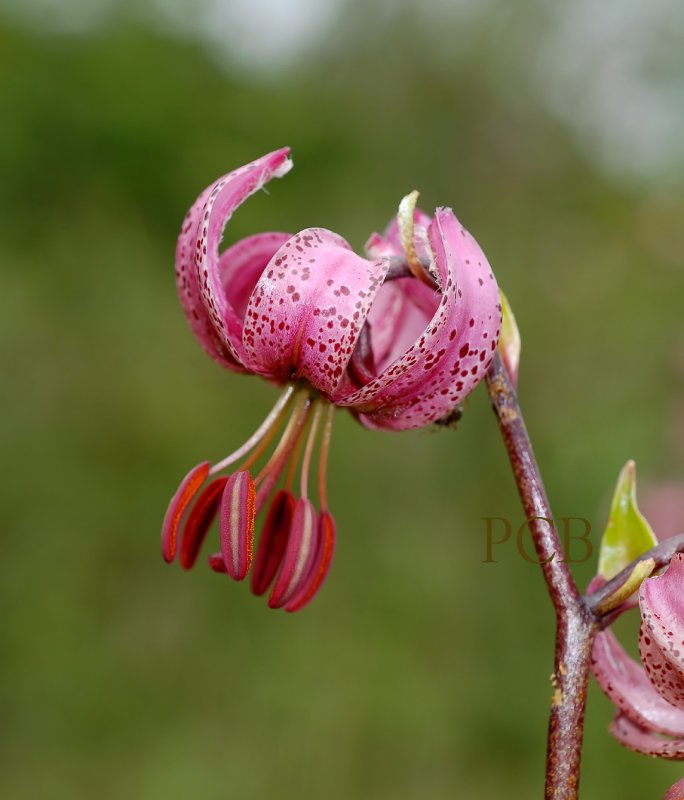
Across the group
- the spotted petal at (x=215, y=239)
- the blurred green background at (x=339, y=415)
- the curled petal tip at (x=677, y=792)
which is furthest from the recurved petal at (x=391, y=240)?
the blurred green background at (x=339, y=415)

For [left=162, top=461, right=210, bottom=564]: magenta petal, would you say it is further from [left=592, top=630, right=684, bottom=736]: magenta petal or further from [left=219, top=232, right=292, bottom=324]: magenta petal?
[left=592, top=630, right=684, bottom=736]: magenta petal

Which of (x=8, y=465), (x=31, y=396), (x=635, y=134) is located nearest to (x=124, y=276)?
(x=31, y=396)

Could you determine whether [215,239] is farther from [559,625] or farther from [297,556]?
[559,625]

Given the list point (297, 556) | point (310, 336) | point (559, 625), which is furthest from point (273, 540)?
point (559, 625)

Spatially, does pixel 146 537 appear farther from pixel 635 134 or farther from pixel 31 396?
pixel 635 134

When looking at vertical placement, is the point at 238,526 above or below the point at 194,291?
below

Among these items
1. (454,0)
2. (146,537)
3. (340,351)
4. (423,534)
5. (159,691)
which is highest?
(454,0)

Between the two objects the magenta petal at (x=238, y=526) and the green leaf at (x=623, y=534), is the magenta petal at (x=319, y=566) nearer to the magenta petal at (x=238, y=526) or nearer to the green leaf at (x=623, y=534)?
the magenta petal at (x=238, y=526)
